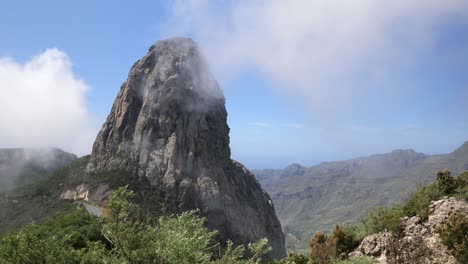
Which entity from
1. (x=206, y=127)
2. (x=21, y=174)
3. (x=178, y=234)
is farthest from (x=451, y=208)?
(x=21, y=174)

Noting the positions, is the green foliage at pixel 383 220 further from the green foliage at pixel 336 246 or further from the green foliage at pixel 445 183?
the green foliage at pixel 445 183

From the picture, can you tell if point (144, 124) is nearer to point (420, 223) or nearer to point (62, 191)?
point (62, 191)

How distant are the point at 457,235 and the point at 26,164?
174 meters

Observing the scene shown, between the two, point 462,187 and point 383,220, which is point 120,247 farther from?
point 462,187

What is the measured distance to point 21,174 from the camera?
144 meters

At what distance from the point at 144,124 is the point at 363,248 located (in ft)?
310

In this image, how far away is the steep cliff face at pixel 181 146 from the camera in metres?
103

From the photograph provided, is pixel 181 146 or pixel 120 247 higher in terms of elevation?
pixel 181 146

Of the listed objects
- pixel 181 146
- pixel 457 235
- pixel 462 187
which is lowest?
pixel 457 235

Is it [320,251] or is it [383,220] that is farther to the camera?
[320,251]

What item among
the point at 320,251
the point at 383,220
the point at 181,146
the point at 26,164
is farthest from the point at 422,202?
the point at 26,164

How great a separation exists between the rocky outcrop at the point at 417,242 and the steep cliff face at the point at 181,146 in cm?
7878

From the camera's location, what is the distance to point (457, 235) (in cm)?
1670

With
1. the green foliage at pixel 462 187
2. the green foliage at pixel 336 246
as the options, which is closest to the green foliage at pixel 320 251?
the green foliage at pixel 336 246
